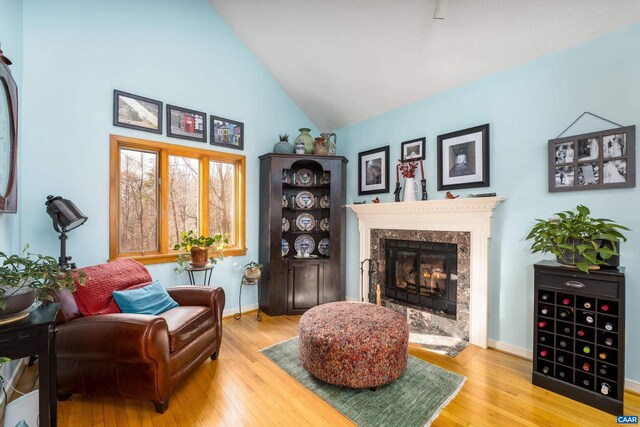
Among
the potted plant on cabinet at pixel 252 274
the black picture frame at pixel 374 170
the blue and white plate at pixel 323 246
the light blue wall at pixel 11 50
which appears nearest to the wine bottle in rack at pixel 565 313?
the black picture frame at pixel 374 170

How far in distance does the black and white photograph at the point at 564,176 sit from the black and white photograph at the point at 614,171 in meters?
0.19

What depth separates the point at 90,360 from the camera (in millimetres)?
1778

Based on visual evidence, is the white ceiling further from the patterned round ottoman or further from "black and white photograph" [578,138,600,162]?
the patterned round ottoman

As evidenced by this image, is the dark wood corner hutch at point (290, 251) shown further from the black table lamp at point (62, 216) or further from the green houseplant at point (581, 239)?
the green houseplant at point (581, 239)

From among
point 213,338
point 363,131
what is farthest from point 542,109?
point 213,338

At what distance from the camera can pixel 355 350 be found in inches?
76.2

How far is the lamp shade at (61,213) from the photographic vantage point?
225 centimetres

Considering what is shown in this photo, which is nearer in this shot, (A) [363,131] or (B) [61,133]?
(B) [61,133]

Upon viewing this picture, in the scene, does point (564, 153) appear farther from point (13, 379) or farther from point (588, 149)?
point (13, 379)

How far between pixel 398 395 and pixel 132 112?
352 centimetres

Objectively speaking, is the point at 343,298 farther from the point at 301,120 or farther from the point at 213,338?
the point at 301,120

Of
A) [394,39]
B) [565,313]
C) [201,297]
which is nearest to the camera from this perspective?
[565,313]

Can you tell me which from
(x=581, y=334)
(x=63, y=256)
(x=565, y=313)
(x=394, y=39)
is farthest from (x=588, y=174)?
(x=63, y=256)

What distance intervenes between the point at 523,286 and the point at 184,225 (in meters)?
3.63
